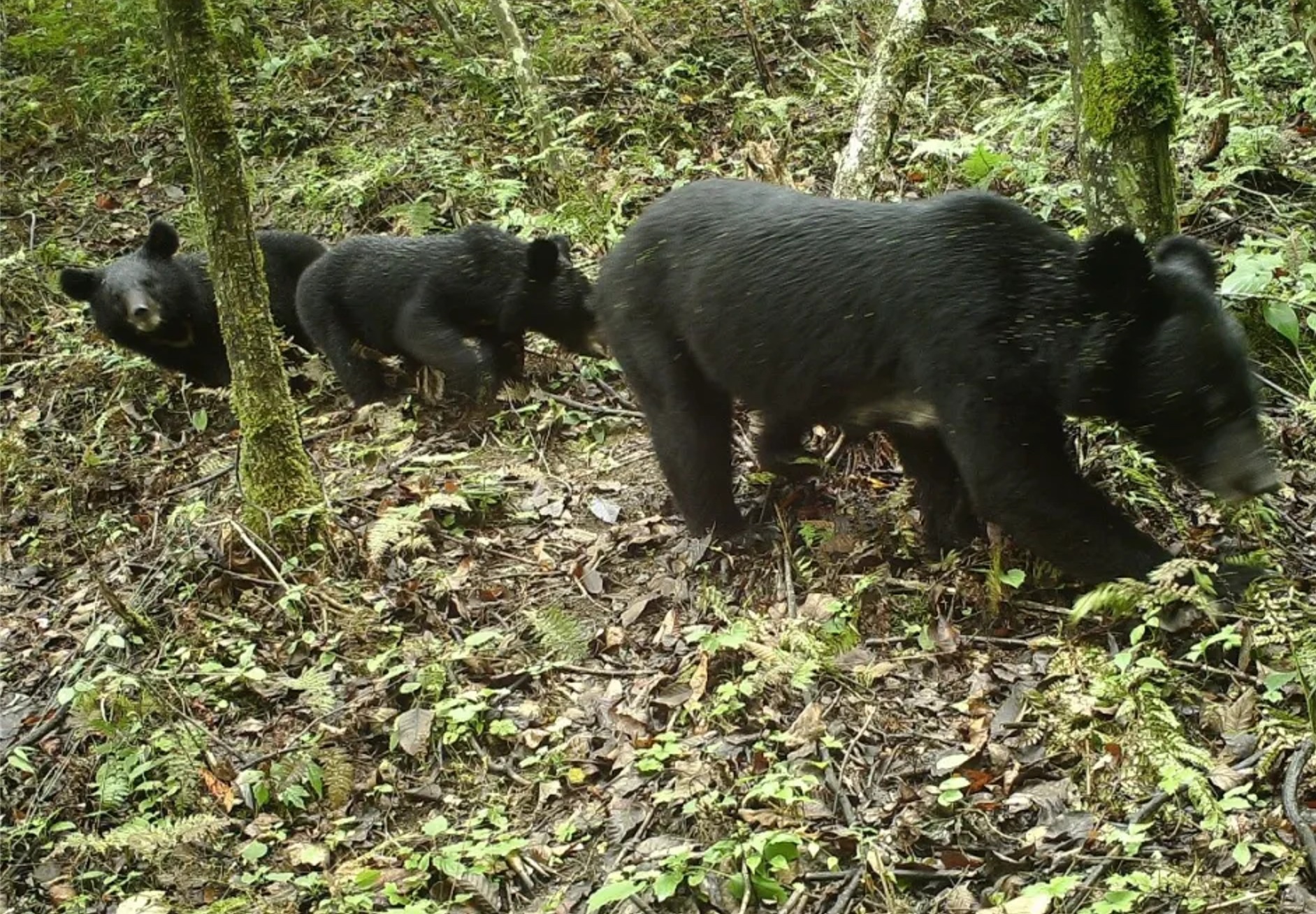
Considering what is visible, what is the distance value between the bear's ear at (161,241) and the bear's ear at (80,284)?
505 mm

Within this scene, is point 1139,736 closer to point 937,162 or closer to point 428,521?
point 428,521

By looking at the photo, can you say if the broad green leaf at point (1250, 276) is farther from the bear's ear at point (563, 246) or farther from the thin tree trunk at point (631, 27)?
the thin tree trunk at point (631, 27)

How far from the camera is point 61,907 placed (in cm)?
491

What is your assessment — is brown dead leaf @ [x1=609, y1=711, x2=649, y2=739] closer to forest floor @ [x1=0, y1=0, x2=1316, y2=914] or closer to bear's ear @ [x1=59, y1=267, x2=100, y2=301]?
forest floor @ [x1=0, y1=0, x2=1316, y2=914]

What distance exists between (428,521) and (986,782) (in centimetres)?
377

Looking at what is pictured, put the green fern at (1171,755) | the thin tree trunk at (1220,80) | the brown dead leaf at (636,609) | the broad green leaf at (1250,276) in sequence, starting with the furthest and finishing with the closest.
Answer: the thin tree trunk at (1220,80) < the brown dead leaf at (636,609) < the broad green leaf at (1250,276) < the green fern at (1171,755)

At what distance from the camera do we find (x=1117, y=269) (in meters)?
4.77

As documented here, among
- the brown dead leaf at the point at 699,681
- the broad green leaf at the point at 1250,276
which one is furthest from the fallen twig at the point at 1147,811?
the broad green leaf at the point at 1250,276

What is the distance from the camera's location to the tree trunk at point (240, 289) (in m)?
6.40

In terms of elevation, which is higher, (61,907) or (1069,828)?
(1069,828)

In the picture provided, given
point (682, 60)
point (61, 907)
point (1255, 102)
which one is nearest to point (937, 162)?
point (1255, 102)

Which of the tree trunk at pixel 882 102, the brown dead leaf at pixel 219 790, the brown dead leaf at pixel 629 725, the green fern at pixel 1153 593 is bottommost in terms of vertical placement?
the brown dead leaf at pixel 219 790

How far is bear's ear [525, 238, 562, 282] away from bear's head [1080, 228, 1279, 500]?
480 centimetres

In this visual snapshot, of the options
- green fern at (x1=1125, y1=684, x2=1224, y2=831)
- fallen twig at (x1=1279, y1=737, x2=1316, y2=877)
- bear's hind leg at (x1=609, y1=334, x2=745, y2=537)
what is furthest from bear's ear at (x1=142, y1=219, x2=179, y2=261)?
fallen twig at (x1=1279, y1=737, x2=1316, y2=877)
